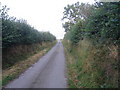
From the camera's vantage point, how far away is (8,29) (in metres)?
12.2

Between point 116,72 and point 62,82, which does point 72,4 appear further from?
point 116,72

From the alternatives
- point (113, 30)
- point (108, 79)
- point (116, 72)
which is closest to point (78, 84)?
point (108, 79)

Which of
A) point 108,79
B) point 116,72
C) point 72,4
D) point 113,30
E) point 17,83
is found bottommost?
point 17,83

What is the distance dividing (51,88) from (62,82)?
1.13 metres

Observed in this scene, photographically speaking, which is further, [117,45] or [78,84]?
[78,84]

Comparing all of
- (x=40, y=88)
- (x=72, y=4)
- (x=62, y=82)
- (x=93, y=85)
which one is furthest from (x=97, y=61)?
(x=72, y=4)

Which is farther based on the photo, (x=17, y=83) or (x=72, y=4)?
(x=72, y=4)

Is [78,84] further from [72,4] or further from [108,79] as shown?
[72,4]

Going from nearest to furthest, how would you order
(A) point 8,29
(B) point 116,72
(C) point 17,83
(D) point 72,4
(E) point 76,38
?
(B) point 116,72 → (C) point 17,83 → (A) point 8,29 → (E) point 76,38 → (D) point 72,4

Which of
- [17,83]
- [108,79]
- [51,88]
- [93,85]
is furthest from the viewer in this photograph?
[17,83]

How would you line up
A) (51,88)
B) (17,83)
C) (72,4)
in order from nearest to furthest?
(51,88), (17,83), (72,4)

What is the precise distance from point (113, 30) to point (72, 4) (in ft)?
83.7

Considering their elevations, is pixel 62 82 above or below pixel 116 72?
below

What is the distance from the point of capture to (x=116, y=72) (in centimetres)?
534
